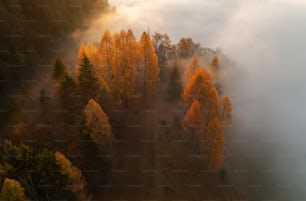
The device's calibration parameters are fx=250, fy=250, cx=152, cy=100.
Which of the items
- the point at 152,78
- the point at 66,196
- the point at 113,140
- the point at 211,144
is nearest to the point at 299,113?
the point at 211,144

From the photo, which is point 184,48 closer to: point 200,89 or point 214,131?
point 200,89

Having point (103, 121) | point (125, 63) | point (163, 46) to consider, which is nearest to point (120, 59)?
point (125, 63)

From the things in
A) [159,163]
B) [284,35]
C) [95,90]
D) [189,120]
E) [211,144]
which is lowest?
[159,163]

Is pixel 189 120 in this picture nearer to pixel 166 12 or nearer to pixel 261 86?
pixel 261 86

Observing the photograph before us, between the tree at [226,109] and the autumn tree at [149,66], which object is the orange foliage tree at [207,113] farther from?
the autumn tree at [149,66]

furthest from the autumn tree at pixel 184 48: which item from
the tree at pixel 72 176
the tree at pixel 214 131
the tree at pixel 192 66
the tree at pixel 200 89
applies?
the tree at pixel 72 176
